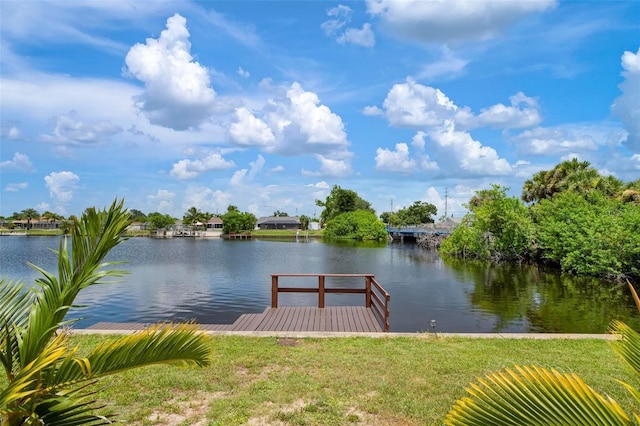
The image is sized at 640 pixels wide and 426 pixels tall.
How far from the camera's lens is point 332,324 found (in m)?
11.3

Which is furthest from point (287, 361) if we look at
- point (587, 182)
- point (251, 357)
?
point (587, 182)

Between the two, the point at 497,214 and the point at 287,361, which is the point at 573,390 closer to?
the point at 287,361

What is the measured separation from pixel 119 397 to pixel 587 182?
4100 cm

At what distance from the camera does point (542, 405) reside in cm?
221

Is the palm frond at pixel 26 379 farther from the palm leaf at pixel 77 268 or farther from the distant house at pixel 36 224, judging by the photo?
the distant house at pixel 36 224

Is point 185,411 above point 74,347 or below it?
below

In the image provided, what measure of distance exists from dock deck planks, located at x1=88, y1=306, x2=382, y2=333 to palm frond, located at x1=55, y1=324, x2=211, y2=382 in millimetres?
7344

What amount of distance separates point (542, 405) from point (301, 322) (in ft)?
31.8

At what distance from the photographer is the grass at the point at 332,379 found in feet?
17.0

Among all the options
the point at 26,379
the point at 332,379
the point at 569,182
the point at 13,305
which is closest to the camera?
the point at 26,379

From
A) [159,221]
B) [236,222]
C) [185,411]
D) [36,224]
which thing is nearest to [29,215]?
[36,224]

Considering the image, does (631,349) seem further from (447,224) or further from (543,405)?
(447,224)

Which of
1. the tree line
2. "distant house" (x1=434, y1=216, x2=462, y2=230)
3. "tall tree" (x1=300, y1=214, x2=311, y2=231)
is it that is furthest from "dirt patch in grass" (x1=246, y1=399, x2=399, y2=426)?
"tall tree" (x1=300, y1=214, x2=311, y2=231)

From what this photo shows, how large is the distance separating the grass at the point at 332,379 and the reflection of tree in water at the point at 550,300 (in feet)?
22.0
